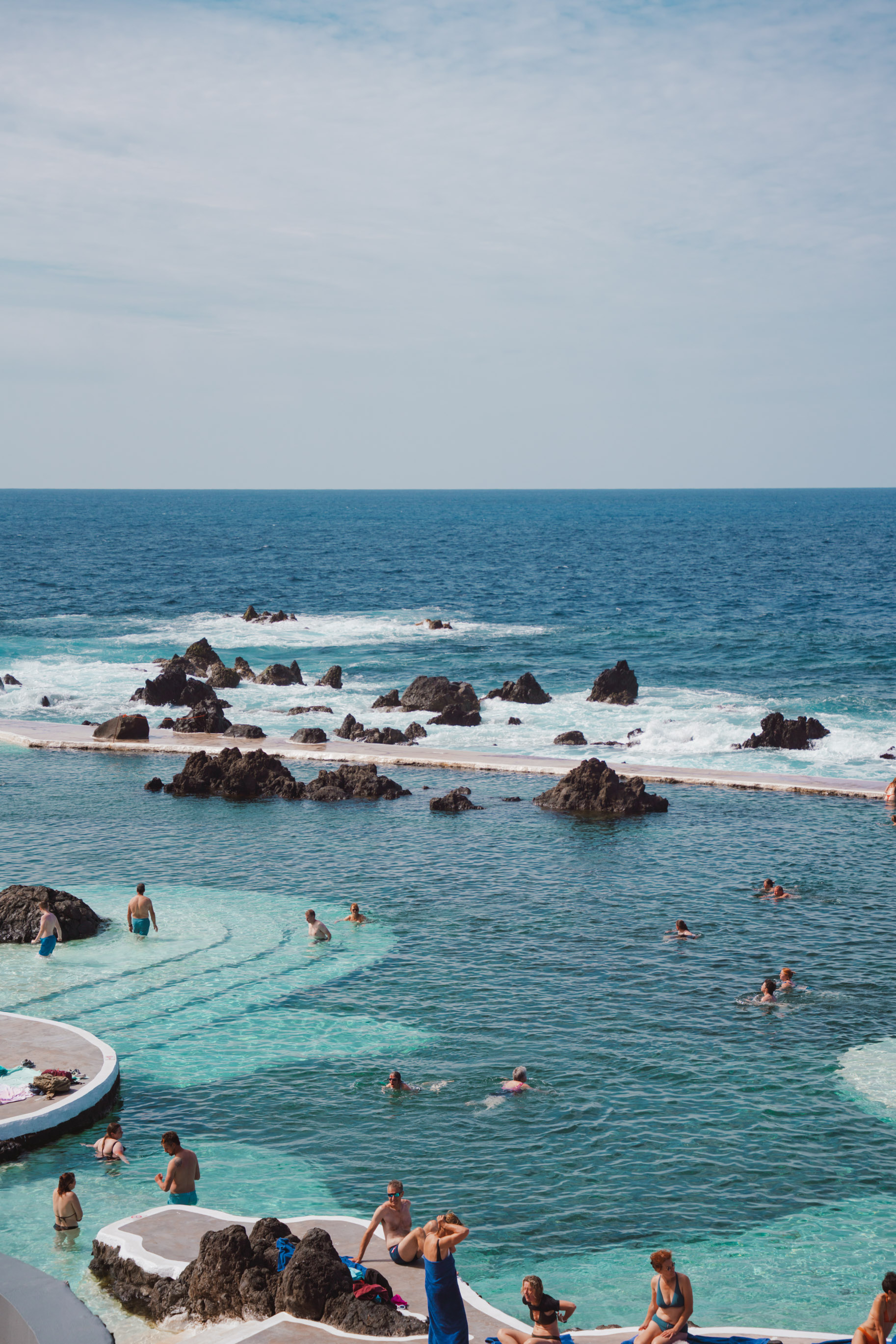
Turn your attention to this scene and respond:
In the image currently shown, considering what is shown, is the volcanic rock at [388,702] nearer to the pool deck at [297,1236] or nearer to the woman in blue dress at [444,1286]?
the pool deck at [297,1236]

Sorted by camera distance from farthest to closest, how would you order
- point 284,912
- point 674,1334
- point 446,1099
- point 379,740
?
point 379,740
point 284,912
point 446,1099
point 674,1334

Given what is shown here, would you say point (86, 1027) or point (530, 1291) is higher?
point (530, 1291)

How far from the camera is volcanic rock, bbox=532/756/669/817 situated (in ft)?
149

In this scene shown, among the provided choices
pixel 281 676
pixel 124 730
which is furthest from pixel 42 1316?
pixel 281 676

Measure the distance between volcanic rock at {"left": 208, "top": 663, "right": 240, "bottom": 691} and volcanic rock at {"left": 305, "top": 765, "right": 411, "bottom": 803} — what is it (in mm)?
26630

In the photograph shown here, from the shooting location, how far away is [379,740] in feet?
193

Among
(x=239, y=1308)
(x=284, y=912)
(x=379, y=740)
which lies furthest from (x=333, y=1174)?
(x=379, y=740)

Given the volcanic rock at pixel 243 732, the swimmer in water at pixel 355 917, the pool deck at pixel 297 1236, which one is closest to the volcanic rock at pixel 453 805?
the swimmer in water at pixel 355 917

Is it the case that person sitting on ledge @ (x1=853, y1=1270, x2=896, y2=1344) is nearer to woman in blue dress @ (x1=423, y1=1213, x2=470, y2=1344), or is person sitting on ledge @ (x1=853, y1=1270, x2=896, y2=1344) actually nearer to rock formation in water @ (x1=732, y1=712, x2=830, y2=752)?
woman in blue dress @ (x1=423, y1=1213, x2=470, y2=1344)

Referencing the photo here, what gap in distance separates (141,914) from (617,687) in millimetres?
41994

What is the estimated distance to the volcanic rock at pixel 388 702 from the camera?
6775 cm

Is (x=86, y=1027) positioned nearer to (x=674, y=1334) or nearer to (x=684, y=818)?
(x=674, y=1334)

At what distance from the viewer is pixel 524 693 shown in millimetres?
69625

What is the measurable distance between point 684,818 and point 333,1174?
86.1 ft
